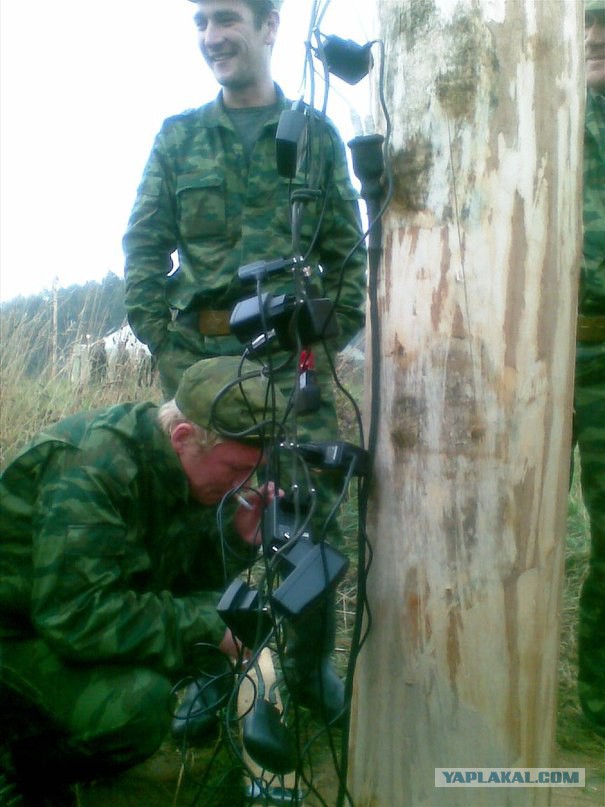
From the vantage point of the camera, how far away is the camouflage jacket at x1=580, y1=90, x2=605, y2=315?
273 cm

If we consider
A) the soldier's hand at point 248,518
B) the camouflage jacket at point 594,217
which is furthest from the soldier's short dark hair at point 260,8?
the soldier's hand at point 248,518

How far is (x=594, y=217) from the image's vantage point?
9.09 feet

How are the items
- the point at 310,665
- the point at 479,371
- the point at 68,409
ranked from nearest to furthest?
the point at 479,371 → the point at 310,665 → the point at 68,409

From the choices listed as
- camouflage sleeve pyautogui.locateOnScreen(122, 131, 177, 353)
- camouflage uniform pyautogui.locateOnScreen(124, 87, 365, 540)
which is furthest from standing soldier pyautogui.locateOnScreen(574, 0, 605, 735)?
camouflage sleeve pyautogui.locateOnScreen(122, 131, 177, 353)

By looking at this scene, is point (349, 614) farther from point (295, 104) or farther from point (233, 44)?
point (295, 104)

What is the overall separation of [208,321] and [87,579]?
113cm

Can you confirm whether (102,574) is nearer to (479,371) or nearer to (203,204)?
(479,371)

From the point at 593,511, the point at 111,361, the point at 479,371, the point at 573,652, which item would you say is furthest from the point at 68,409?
the point at 479,371

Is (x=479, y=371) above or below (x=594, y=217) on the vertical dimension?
below

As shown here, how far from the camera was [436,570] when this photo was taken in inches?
63.4

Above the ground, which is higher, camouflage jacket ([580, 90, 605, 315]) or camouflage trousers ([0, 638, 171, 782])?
camouflage jacket ([580, 90, 605, 315])

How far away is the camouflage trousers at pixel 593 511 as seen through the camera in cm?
274

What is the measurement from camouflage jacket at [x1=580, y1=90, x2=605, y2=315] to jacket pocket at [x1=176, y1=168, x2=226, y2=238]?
1158 millimetres

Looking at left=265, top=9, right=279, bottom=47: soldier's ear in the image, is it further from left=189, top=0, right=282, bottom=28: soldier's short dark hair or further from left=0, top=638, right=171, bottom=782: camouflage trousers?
left=0, top=638, right=171, bottom=782: camouflage trousers
